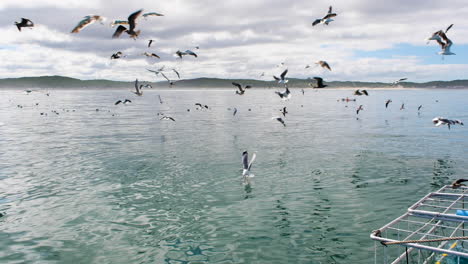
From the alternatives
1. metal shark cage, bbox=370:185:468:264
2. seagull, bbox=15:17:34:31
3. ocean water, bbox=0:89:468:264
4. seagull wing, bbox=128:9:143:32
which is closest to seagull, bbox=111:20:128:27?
seagull wing, bbox=128:9:143:32

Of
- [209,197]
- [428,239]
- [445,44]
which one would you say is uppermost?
[445,44]

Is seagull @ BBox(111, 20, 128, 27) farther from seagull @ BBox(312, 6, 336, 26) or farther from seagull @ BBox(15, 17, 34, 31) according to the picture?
seagull @ BBox(312, 6, 336, 26)

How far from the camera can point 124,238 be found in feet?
52.5

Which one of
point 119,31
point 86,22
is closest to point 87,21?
point 86,22

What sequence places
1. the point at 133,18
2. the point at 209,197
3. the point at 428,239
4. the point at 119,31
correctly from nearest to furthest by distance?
the point at 428,239, the point at 133,18, the point at 119,31, the point at 209,197

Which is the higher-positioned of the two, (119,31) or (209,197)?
(119,31)

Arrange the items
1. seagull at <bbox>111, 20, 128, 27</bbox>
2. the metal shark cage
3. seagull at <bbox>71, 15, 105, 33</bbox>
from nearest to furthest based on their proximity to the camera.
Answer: the metal shark cage → seagull at <bbox>71, 15, 105, 33</bbox> → seagull at <bbox>111, 20, 128, 27</bbox>

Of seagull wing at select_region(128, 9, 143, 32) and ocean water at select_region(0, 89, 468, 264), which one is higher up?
seagull wing at select_region(128, 9, 143, 32)

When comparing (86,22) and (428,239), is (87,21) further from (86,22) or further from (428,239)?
(428,239)

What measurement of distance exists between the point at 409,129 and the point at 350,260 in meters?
47.3

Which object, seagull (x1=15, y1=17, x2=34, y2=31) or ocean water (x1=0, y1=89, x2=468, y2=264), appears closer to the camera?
ocean water (x1=0, y1=89, x2=468, y2=264)

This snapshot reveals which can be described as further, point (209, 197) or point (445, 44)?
point (209, 197)

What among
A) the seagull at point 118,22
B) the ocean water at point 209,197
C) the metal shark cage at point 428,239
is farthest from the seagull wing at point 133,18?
the metal shark cage at point 428,239

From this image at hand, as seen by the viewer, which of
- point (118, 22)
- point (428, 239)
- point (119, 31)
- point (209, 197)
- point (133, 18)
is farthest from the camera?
point (209, 197)
